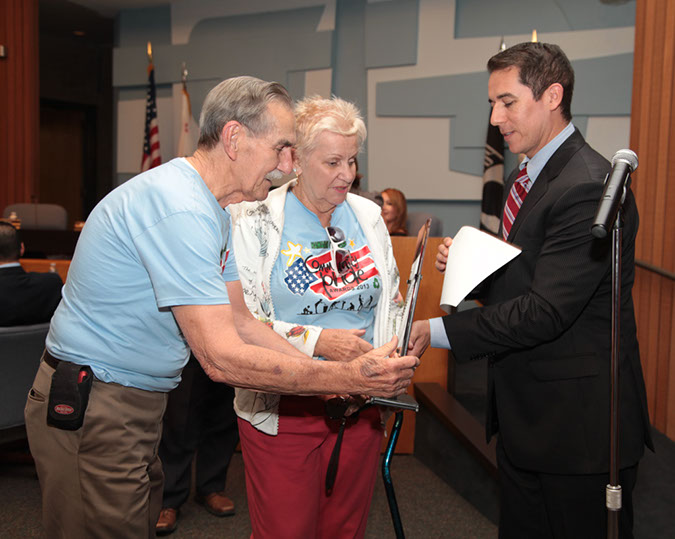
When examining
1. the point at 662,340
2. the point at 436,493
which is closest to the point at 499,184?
the point at 662,340

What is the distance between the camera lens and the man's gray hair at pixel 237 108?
53.1 inches

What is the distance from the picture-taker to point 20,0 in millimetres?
6957

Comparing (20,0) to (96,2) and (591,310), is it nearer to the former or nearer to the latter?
(96,2)

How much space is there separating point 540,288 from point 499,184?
14.6 ft

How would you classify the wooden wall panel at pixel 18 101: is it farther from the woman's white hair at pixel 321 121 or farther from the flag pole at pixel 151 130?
the woman's white hair at pixel 321 121

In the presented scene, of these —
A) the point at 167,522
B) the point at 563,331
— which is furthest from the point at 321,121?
the point at 167,522

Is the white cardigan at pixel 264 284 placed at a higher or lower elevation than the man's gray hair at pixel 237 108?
lower

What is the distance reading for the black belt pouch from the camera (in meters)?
1.27

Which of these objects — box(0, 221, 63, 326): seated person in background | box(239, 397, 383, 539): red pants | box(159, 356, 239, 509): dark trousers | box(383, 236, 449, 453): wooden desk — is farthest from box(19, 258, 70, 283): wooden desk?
box(239, 397, 383, 539): red pants

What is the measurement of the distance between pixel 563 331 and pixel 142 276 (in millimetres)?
979

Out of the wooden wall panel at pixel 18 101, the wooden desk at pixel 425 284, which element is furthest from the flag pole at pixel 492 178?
the wooden wall panel at pixel 18 101

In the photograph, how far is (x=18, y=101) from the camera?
707cm

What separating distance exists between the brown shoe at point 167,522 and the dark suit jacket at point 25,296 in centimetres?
100

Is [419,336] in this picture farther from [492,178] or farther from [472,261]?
[492,178]
